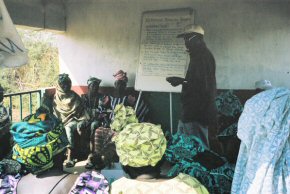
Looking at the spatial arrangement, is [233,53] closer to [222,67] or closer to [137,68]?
[222,67]

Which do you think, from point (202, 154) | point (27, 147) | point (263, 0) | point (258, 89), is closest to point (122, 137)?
point (27, 147)

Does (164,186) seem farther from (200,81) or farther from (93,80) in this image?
(93,80)

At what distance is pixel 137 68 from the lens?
643 cm

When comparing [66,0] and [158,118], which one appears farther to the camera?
[66,0]

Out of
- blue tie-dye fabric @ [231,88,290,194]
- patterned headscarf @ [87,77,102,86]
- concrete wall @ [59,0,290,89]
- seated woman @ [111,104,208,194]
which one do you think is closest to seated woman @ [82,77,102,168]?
patterned headscarf @ [87,77,102,86]

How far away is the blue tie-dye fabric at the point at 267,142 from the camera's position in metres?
2.19

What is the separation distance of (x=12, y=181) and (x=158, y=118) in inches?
158

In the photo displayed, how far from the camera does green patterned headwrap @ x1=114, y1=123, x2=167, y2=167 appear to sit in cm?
221

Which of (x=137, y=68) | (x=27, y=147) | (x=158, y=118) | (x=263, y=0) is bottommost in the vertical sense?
(x=158, y=118)

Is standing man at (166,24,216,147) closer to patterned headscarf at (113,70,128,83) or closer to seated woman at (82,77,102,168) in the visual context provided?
patterned headscarf at (113,70,128,83)

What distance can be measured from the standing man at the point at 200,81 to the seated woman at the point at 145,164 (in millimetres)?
3569

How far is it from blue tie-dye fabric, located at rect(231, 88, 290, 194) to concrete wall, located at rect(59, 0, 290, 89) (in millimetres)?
3427

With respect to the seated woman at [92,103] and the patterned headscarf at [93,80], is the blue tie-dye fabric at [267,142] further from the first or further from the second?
the patterned headscarf at [93,80]

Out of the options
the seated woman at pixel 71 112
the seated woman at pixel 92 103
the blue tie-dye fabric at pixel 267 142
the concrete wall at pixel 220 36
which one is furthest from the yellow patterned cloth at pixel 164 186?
the seated woman at pixel 71 112
